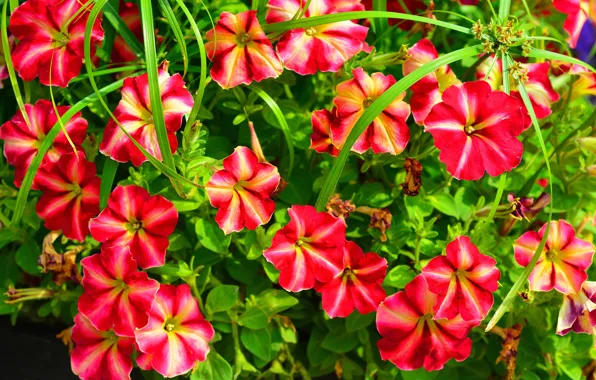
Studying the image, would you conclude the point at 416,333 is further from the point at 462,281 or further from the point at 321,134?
the point at 321,134

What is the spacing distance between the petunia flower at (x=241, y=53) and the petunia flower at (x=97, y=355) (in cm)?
36

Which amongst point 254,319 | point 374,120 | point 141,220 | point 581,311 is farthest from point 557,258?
point 141,220

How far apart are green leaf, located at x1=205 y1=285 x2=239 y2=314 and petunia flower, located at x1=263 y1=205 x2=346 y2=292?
104 millimetres

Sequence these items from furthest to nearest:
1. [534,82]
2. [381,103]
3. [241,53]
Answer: [534,82]
[241,53]
[381,103]

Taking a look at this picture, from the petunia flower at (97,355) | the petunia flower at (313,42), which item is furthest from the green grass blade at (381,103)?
the petunia flower at (97,355)

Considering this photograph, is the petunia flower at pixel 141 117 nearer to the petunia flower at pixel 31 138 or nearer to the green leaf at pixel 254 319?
the petunia flower at pixel 31 138

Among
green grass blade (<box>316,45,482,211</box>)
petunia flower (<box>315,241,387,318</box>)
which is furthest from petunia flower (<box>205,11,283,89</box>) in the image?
petunia flower (<box>315,241,387,318</box>)

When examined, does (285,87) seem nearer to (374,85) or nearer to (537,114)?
(374,85)

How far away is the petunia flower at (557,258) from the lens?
96 centimetres

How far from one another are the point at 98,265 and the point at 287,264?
23 cm

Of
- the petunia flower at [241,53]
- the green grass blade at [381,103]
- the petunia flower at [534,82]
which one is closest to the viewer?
the green grass blade at [381,103]

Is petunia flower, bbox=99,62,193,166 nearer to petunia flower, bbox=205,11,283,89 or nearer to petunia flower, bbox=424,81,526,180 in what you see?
petunia flower, bbox=205,11,283,89

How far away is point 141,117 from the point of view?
3.08ft

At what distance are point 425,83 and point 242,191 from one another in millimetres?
282
